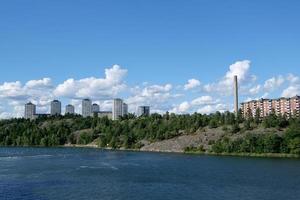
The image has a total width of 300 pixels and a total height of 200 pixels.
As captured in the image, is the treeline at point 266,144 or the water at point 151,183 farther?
the treeline at point 266,144

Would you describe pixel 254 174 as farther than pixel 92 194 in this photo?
Yes

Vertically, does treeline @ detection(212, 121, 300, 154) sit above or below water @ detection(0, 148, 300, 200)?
above

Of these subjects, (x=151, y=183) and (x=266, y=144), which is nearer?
(x=151, y=183)

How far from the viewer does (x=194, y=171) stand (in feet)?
349

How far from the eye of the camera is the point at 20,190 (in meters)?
72.9

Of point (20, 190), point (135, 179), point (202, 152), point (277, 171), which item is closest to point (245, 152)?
point (202, 152)

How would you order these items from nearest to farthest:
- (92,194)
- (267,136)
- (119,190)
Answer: (92,194)
(119,190)
(267,136)

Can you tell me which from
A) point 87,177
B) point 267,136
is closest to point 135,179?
point 87,177

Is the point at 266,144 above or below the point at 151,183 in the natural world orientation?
above

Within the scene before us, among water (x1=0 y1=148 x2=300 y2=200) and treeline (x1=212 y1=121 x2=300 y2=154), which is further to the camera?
treeline (x1=212 y1=121 x2=300 y2=154)

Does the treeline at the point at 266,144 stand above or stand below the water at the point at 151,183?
above

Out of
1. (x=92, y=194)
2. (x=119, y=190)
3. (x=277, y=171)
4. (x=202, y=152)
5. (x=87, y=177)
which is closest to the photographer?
(x=92, y=194)

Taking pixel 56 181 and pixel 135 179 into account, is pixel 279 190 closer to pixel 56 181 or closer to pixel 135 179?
pixel 135 179

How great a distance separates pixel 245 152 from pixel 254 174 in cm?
7261
